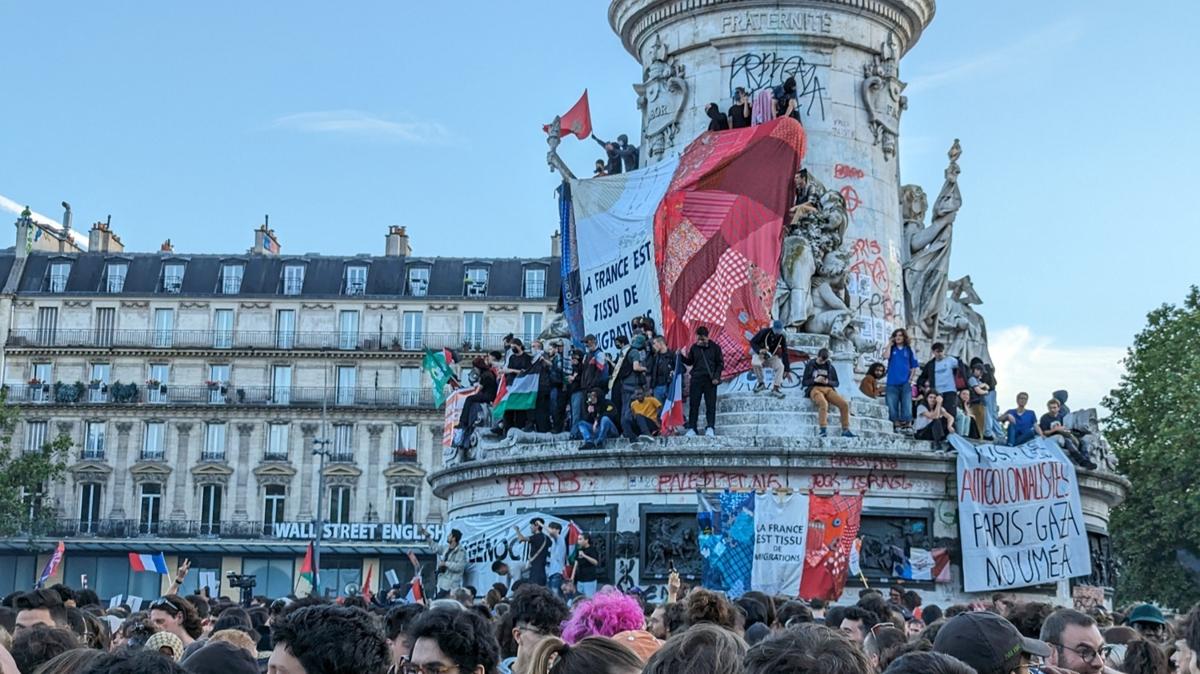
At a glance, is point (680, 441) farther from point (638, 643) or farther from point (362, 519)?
point (362, 519)

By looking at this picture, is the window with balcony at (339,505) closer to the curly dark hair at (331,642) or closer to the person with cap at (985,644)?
the curly dark hair at (331,642)

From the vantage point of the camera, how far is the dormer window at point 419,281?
83.6m

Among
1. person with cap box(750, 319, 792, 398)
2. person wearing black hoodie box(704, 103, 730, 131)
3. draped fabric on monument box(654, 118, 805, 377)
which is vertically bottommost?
person with cap box(750, 319, 792, 398)

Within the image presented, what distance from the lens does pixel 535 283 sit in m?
83.1

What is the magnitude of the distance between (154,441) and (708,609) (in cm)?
7228

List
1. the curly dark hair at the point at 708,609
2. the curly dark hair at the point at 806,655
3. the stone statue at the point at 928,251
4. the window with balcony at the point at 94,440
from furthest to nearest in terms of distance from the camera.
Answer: the window with balcony at the point at 94,440, the stone statue at the point at 928,251, the curly dark hair at the point at 708,609, the curly dark hair at the point at 806,655

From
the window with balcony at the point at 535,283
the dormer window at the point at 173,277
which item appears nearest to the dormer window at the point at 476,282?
the window with balcony at the point at 535,283

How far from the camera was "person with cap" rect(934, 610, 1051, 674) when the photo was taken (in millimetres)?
7602

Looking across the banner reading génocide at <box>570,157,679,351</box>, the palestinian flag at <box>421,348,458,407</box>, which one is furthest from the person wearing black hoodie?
the palestinian flag at <box>421,348,458,407</box>

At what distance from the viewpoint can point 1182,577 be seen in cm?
5269

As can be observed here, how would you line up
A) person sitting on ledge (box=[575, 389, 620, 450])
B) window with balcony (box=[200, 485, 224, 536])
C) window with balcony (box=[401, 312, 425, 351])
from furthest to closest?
window with balcony (box=[401, 312, 425, 351])
window with balcony (box=[200, 485, 224, 536])
person sitting on ledge (box=[575, 389, 620, 450])

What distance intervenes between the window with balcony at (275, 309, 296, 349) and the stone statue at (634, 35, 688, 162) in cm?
4991

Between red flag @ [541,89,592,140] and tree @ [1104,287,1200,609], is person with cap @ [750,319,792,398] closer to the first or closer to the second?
red flag @ [541,89,592,140]

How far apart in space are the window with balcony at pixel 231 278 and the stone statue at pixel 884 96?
54.4 metres
